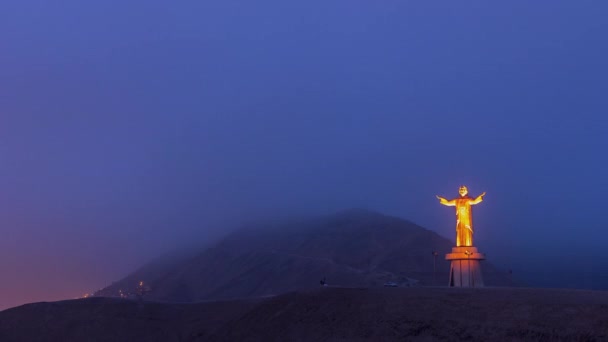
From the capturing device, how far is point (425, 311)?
29750 millimetres

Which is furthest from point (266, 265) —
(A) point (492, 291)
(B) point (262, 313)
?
(A) point (492, 291)

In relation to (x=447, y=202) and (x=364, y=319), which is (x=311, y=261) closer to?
(x=447, y=202)

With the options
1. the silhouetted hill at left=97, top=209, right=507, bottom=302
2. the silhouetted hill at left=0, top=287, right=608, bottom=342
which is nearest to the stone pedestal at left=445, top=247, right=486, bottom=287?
the silhouetted hill at left=0, top=287, right=608, bottom=342

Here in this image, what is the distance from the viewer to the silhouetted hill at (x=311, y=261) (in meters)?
94.1

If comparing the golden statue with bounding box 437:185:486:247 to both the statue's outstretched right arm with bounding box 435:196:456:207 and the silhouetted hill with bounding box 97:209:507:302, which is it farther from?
the silhouetted hill with bounding box 97:209:507:302

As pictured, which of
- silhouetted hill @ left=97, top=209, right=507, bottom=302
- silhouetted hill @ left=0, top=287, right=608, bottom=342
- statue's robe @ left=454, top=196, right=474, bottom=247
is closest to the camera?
silhouetted hill @ left=0, top=287, right=608, bottom=342

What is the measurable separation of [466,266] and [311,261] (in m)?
53.7

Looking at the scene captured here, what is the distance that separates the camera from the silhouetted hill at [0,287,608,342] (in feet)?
86.2

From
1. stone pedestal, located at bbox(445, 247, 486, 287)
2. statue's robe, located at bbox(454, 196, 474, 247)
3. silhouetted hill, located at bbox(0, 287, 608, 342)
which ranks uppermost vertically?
statue's robe, located at bbox(454, 196, 474, 247)

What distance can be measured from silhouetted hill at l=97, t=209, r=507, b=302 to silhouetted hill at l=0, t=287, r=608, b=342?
36691 mm

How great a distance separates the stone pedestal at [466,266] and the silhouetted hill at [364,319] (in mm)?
14709

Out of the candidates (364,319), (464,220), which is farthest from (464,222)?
(364,319)

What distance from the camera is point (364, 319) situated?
30969 millimetres

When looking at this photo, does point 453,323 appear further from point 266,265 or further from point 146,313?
point 266,265
